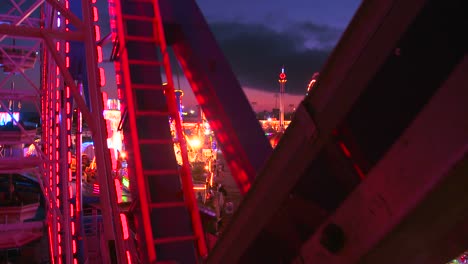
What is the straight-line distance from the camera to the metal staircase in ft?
13.6

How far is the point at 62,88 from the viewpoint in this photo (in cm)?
880

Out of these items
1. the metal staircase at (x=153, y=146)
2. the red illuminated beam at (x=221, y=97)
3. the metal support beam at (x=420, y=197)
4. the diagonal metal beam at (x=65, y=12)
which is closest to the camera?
the metal support beam at (x=420, y=197)

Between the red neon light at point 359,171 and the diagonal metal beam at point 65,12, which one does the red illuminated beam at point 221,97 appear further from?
the red neon light at point 359,171

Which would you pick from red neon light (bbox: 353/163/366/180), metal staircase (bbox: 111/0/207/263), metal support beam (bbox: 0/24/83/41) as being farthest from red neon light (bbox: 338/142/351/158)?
metal support beam (bbox: 0/24/83/41)

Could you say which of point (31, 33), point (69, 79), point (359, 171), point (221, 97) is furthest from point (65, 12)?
point (359, 171)

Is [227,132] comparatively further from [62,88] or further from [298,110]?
[62,88]

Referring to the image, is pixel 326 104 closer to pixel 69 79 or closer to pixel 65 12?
pixel 69 79

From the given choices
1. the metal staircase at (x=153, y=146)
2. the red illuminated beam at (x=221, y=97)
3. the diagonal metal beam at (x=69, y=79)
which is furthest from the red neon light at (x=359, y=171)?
the metal staircase at (x=153, y=146)

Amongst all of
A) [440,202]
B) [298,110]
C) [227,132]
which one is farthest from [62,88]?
[440,202]

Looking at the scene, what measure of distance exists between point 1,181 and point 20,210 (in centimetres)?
989

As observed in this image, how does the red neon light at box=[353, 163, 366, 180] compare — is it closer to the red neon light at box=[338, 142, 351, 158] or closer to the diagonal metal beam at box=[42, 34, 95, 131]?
the red neon light at box=[338, 142, 351, 158]

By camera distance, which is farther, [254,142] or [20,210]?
[20,210]

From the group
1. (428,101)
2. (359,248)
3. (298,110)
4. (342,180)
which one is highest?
(298,110)

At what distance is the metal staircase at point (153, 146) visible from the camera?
4.16 meters
